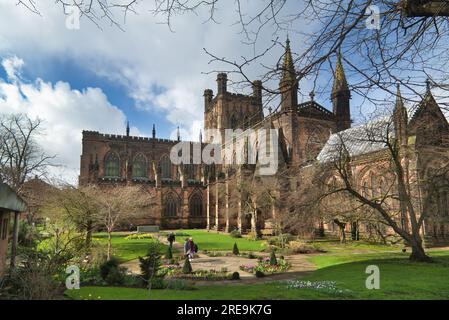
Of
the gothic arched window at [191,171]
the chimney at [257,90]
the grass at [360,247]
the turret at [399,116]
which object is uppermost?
the gothic arched window at [191,171]

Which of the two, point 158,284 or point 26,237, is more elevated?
point 26,237

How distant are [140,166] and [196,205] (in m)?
15.6

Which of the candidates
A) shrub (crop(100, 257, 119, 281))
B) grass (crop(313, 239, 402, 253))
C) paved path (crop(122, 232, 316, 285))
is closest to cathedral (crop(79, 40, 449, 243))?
grass (crop(313, 239, 402, 253))

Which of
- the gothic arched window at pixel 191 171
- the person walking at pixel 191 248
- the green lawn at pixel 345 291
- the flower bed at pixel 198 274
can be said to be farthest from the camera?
the gothic arched window at pixel 191 171

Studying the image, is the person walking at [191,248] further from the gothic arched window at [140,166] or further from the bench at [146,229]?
the gothic arched window at [140,166]

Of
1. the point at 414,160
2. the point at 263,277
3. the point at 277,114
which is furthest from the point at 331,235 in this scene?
the point at 277,114

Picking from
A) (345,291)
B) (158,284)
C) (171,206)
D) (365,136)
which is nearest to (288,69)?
(345,291)

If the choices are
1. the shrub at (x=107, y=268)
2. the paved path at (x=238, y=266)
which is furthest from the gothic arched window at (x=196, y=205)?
the shrub at (x=107, y=268)

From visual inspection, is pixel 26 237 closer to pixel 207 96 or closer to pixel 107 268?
pixel 107 268

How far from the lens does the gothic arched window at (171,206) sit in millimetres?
52434

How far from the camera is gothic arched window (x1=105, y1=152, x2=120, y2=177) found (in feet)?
198

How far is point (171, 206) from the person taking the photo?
5278 centimetres

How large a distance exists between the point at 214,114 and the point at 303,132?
2473 cm

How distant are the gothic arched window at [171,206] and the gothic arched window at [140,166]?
11.8 metres
